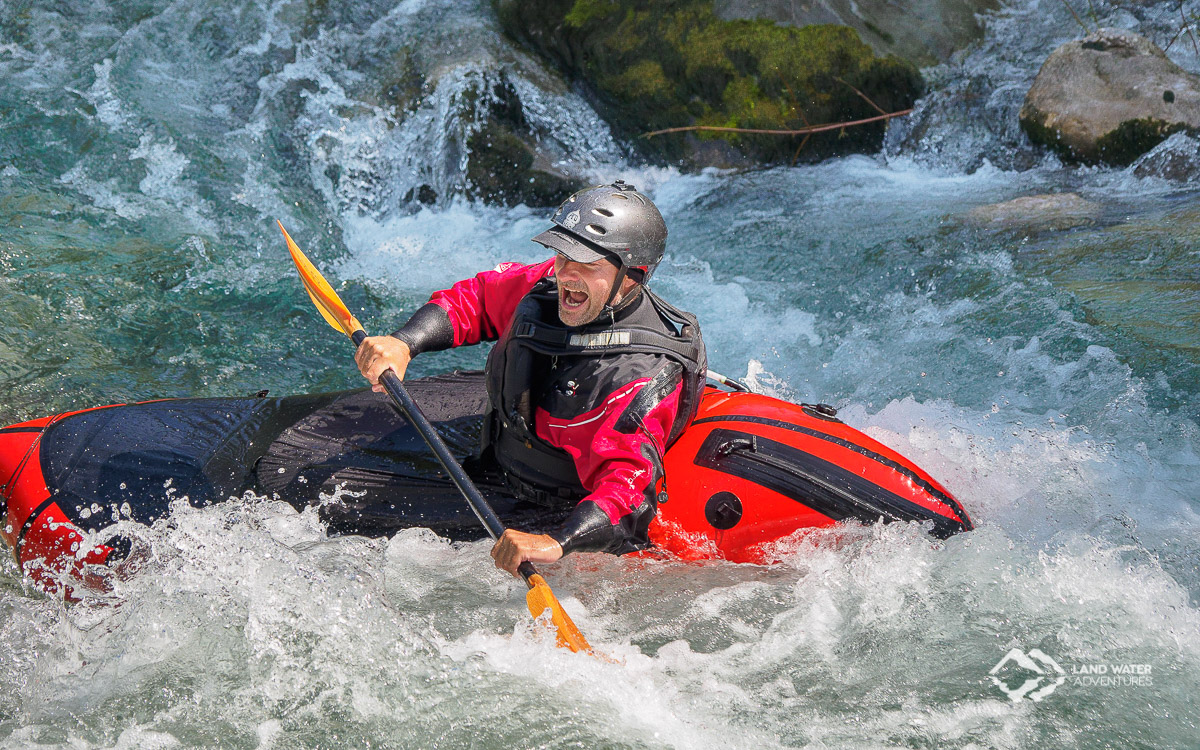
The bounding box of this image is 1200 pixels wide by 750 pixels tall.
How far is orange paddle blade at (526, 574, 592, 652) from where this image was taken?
280 centimetres

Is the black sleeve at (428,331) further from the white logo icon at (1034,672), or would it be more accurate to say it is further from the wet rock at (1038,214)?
the wet rock at (1038,214)

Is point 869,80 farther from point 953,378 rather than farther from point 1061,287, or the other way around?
point 953,378

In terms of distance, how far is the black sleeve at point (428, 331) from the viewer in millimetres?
3520

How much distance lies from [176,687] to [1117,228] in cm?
576

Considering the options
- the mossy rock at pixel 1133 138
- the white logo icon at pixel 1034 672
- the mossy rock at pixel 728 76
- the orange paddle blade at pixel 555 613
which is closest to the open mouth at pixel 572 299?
the orange paddle blade at pixel 555 613

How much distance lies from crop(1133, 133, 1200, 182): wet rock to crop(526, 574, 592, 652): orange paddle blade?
18.6 feet

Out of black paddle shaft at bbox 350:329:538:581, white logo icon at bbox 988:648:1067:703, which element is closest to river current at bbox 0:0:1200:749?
white logo icon at bbox 988:648:1067:703

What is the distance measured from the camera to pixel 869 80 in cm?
736

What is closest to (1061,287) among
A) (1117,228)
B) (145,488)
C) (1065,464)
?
(1117,228)

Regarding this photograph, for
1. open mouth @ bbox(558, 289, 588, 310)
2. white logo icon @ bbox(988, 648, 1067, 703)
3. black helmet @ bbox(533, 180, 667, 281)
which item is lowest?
white logo icon @ bbox(988, 648, 1067, 703)

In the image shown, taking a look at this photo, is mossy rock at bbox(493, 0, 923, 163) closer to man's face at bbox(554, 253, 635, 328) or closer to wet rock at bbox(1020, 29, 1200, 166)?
wet rock at bbox(1020, 29, 1200, 166)

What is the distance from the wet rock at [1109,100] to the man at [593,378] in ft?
16.0

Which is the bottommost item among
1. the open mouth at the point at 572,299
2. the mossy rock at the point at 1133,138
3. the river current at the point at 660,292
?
Answer: the river current at the point at 660,292

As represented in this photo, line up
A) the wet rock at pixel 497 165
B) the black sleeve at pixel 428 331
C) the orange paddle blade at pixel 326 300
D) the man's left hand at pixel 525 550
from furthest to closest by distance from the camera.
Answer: the wet rock at pixel 497 165, the orange paddle blade at pixel 326 300, the black sleeve at pixel 428 331, the man's left hand at pixel 525 550
